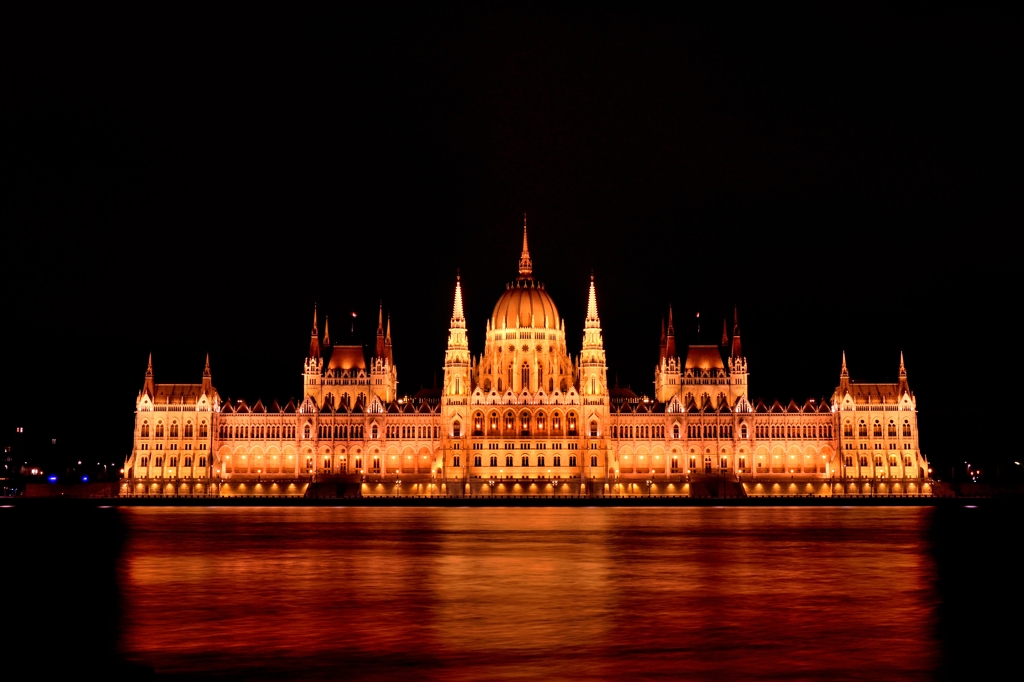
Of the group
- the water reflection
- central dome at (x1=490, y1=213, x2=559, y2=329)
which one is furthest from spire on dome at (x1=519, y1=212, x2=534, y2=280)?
the water reflection

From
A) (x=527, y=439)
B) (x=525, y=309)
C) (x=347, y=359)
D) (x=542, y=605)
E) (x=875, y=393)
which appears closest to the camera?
(x=542, y=605)

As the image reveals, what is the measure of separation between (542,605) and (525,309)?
11505 centimetres

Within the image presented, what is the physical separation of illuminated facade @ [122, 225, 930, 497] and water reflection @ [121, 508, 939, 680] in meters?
Result: 67.2

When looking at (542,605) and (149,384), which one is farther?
(149,384)

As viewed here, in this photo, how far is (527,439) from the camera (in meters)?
143

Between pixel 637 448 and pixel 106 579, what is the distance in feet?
335

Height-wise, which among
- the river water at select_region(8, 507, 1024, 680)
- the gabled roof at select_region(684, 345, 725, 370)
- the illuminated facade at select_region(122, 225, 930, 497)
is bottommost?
the river water at select_region(8, 507, 1024, 680)

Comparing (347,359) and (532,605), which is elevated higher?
(347,359)

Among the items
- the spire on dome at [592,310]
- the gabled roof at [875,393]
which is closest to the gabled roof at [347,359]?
the spire on dome at [592,310]

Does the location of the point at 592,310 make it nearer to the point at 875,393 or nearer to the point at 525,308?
the point at 525,308

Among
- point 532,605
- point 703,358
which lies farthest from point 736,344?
point 532,605

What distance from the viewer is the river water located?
29469 millimetres

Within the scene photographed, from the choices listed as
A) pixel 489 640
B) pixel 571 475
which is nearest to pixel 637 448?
pixel 571 475

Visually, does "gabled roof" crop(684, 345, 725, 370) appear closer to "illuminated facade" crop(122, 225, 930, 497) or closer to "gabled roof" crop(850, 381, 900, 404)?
"illuminated facade" crop(122, 225, 930, 497)
